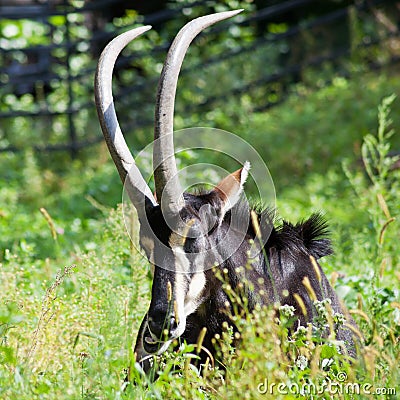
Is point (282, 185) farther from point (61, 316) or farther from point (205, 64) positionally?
point (61, 316)

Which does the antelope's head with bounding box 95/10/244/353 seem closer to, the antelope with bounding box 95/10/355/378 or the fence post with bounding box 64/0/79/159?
the antelope with bounding box 95/10/355/378

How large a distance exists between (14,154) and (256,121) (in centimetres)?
305

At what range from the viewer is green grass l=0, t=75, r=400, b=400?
118 inches

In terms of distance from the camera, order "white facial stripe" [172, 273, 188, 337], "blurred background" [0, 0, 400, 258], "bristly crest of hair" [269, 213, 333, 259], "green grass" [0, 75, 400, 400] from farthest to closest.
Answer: "blurred background" [0, 0, 400, 258] → "bristly crest of hair" [269, 213, 333, 259] → "white facial stripe" [172, 273, 188, 337] → "green grass" [0, 75, 400, 400]

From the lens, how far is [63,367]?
3477mm

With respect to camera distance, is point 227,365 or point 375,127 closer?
point 227,365

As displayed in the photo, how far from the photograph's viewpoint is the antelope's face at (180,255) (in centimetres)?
344

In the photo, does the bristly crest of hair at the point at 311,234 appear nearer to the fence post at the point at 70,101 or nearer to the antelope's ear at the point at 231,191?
the antelope's ear at the point at 231,191

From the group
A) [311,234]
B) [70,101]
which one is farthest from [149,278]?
[70,101]

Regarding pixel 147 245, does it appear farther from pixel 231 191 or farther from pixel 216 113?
pixel 216 113

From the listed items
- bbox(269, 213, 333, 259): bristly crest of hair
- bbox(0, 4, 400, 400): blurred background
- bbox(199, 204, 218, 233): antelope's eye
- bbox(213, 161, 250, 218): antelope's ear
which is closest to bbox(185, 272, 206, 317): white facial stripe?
bbox(199, 204, 218, 233): antelope's eye

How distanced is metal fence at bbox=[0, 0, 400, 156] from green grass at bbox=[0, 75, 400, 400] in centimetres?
47

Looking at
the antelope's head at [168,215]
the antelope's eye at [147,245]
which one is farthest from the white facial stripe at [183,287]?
the antelope's eye at [147,245]

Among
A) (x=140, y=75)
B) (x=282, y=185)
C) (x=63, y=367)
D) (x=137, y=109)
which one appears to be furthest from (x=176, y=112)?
(x=63, y=367)
